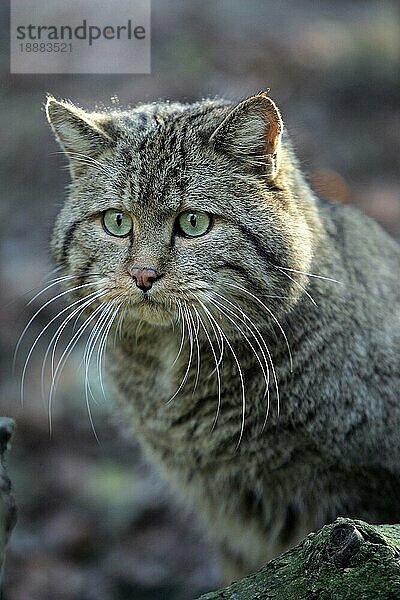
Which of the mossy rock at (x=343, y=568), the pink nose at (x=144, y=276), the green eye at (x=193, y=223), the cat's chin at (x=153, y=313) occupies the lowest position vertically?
the mossy rock at (x=343, y=568)

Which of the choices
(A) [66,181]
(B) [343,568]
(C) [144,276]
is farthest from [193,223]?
(A) [66,181]

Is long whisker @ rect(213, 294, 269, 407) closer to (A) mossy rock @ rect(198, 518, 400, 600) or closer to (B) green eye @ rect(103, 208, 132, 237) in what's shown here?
(B) green eye @ rect(103, 208, 132, 237)

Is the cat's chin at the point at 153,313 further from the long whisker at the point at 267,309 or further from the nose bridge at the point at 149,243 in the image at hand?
the long whisker at the point at 267,309

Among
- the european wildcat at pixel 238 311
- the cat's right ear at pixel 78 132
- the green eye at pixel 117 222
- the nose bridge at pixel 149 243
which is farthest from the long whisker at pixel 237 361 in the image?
the cat's right ear at pixel 78 132

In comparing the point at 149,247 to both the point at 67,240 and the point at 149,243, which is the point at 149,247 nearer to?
the point at 149,243

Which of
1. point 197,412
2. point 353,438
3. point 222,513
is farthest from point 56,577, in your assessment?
point 353,438

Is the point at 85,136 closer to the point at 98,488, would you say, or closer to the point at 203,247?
the point at 203,247
